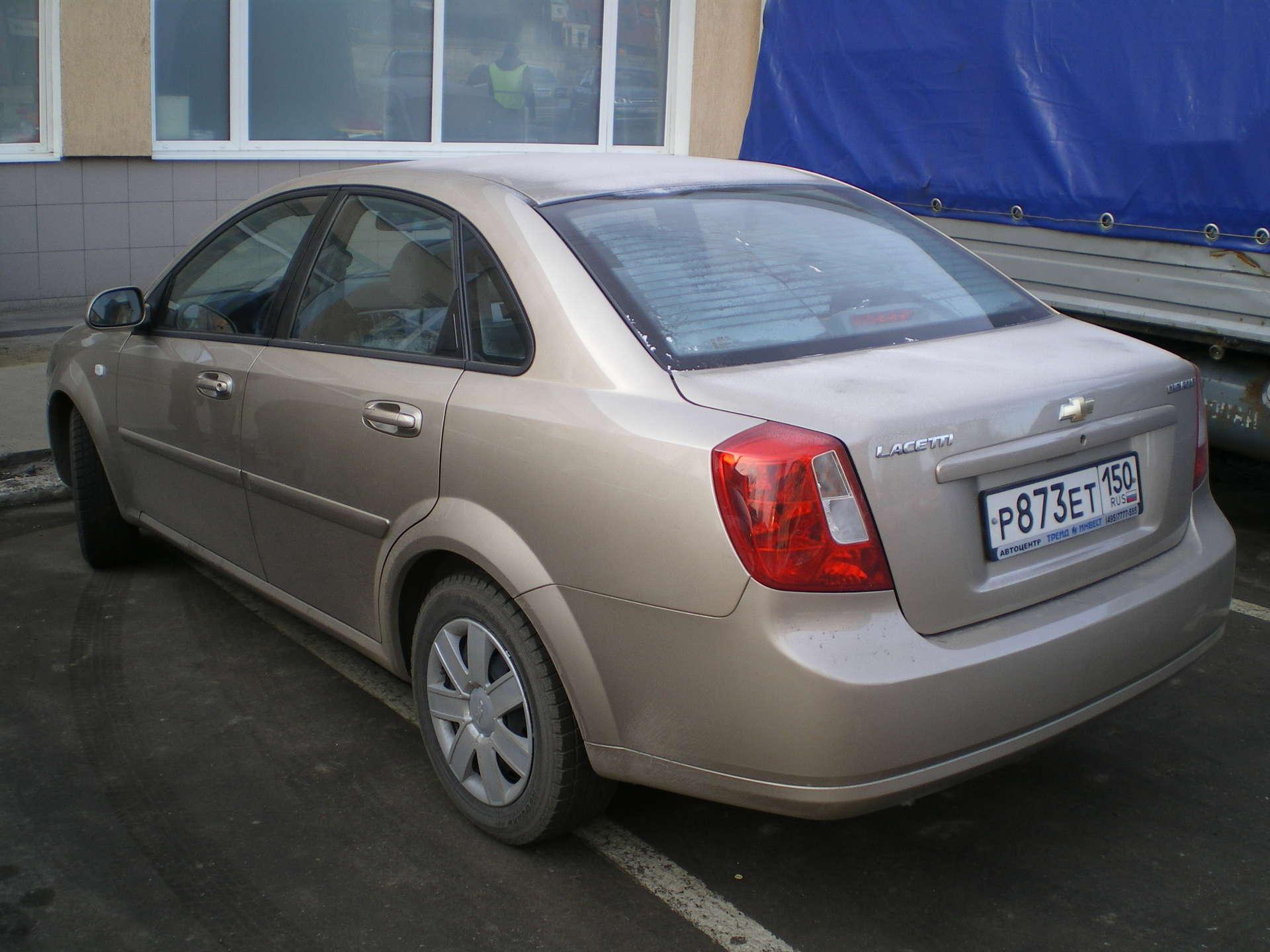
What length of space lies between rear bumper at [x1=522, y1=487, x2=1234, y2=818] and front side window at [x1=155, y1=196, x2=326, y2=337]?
161cm

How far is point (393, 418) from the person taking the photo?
10.2 ft

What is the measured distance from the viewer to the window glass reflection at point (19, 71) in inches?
343

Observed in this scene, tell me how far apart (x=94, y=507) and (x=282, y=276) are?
1.58m

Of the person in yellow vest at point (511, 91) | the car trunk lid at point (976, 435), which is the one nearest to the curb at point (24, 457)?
the car trunk lid at point (976, 435)

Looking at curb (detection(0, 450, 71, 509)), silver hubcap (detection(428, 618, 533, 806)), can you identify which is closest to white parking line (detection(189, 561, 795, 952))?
silver hubcap (detection(428, 618, 533, 806))

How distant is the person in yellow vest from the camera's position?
1116 cm

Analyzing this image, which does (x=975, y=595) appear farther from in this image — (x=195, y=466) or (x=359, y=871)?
(x=195, y=466)

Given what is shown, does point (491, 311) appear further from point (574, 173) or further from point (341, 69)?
point (341, 69)

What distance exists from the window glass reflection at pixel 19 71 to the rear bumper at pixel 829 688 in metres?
7.79

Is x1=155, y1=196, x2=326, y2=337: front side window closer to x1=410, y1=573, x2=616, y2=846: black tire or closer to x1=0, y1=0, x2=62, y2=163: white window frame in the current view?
x1=410, y1=573, x2=616, y2=846: black tire

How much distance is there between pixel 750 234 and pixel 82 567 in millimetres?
3141

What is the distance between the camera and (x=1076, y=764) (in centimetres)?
341

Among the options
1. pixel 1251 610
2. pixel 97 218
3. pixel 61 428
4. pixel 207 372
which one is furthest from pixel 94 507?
pixel 97 218

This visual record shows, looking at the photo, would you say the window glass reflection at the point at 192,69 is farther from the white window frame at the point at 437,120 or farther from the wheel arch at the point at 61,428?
the wheel arch at the point at 61,428
